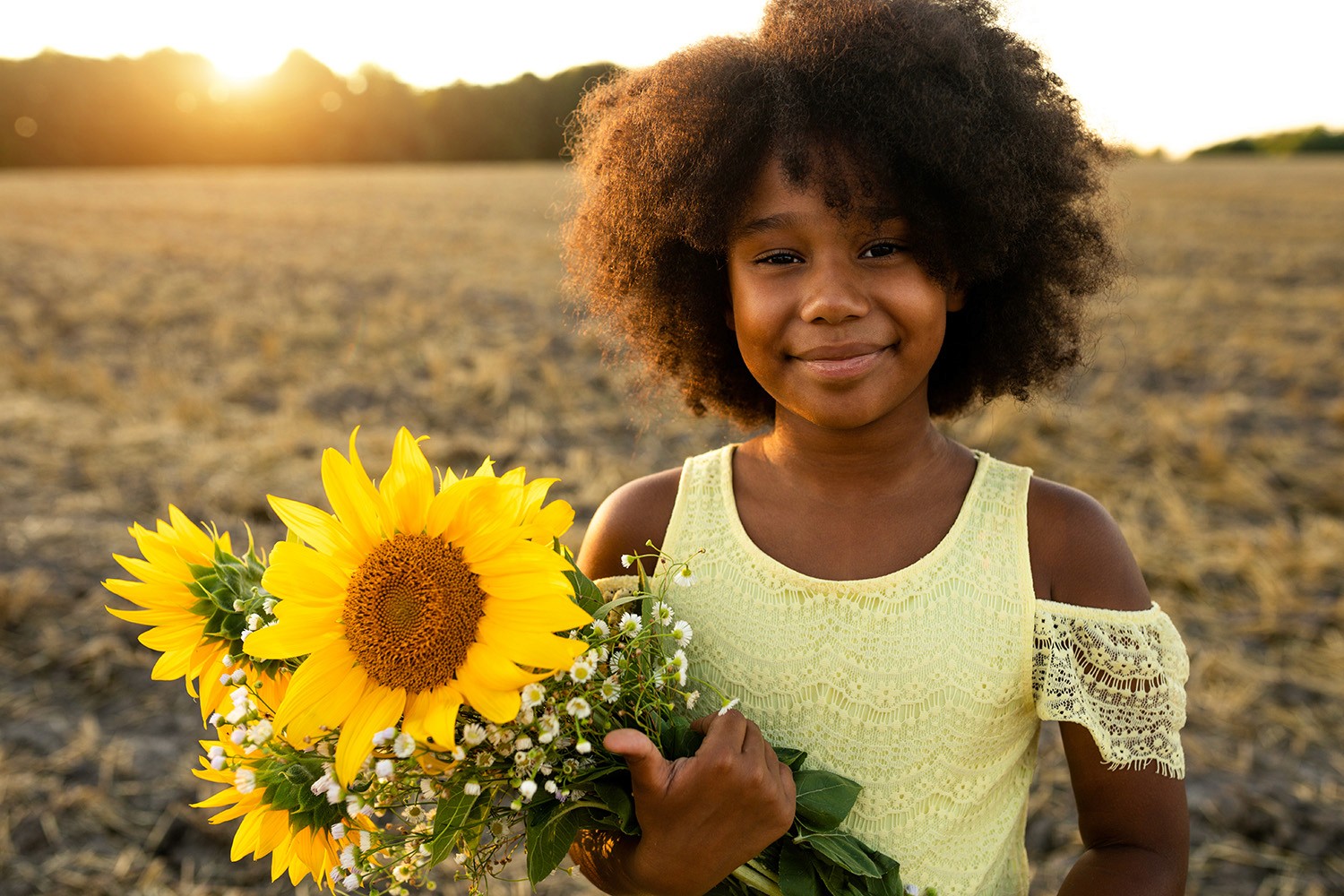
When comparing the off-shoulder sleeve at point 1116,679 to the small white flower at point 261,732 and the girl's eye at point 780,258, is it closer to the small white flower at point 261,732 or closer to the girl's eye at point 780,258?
the girl's eye at point 780,258

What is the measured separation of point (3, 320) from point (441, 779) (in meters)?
10.2

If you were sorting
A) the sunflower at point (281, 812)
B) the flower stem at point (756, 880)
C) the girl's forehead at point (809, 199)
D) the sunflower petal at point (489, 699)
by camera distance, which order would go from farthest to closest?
the girl's forehead at point (809, 199)
the flower stem at point (756, 880)
the sunflower at point (281, 812)
the sunflower petal at point (489, 699)

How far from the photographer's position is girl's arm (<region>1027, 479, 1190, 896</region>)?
5.33 ft

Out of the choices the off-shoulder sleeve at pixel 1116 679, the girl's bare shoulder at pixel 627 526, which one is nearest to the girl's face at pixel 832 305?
the girl's bare shoulder at pixel 627 526

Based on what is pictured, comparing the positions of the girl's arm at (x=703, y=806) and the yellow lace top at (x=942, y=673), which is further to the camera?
the yellow lace top at (x=942, y=673)

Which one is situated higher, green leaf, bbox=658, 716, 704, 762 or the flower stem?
green leaf, bbox=658, 716, 704, 762

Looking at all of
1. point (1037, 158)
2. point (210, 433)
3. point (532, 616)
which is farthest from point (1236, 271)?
point (532, 616)

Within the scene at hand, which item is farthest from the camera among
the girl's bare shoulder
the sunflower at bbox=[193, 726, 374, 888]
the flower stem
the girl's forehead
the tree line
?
the tree line

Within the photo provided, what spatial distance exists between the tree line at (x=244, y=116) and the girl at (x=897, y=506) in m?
46.1

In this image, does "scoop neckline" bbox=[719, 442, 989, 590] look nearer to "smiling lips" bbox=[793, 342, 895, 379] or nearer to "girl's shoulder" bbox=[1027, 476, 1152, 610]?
"girl's shoulder" bbox=[1027, 476, 1152, 610]

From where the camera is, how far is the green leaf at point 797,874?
1462mm

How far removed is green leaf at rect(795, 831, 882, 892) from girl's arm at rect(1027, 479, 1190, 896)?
1.24 ft

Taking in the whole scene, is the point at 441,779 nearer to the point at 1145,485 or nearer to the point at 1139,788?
the point at 1139,788

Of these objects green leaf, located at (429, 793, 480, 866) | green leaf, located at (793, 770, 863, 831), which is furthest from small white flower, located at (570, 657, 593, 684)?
green leaf, located at (793, 770, 863, 831)
